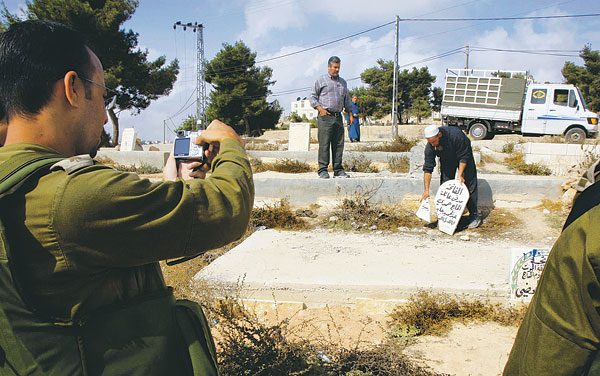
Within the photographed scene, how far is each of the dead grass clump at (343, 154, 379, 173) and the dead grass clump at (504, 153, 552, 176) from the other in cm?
303

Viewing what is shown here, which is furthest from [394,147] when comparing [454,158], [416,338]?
[416,338]

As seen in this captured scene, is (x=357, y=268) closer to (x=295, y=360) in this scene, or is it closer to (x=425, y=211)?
(x=295, y=360)

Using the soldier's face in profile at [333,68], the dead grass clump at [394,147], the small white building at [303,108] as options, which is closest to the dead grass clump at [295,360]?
the soldier's face in profile at [333,68]

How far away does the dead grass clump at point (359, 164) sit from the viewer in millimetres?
8741

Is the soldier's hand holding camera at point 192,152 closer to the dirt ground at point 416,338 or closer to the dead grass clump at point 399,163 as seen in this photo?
the dirt ground at point 416,338

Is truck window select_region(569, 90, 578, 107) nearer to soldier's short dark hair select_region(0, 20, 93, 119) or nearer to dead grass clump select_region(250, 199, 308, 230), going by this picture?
dead grass clump select_region(250, 199, 308, 230)

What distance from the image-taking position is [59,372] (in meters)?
0.86

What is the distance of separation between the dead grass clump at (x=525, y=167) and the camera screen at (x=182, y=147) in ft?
28.2

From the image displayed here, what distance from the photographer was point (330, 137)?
665 centimetres

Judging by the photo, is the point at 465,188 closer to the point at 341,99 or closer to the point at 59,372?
the point at 341,99

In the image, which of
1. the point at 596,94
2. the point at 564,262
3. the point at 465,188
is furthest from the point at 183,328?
the point at 596,94

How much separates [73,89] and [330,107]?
580 centimetres

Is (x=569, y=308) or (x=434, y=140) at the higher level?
(x=434, y=140)

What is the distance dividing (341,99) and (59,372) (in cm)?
615
